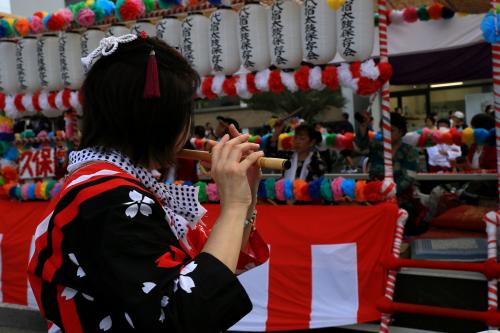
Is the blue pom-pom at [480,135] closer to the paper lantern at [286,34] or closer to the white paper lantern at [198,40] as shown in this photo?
the paper lantern at [286,34]

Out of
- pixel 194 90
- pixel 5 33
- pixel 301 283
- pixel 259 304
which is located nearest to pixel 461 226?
pixel 301 283

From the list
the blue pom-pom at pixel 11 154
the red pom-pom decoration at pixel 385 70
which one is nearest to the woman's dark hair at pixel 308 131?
the red pom-pom decoration at pixel 385 70

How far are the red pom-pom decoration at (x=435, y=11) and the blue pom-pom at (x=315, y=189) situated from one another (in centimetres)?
253

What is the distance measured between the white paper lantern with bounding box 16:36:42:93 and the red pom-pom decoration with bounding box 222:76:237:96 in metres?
2.27

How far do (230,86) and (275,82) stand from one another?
0.45 m

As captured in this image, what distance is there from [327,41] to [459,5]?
1949mm

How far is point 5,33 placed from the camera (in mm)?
5461

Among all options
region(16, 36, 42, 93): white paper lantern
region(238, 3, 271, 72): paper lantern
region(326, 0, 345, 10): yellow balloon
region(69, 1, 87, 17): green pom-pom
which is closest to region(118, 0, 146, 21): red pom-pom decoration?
region(69, 1, 87, 17): green pom-pom

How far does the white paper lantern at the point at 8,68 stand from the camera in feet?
17.9

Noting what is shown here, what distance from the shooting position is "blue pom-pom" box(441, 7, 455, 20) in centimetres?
516

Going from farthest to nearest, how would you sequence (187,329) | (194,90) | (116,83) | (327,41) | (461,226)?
(461,226) → (327,41) → (194,90) → (116,83) → (187,329)

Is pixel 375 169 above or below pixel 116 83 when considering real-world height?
below

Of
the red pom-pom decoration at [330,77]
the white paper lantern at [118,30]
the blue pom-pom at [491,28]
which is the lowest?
the red pom-pom decoration at [330,77]

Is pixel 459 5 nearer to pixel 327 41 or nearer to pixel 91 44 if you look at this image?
pixel 327 41
